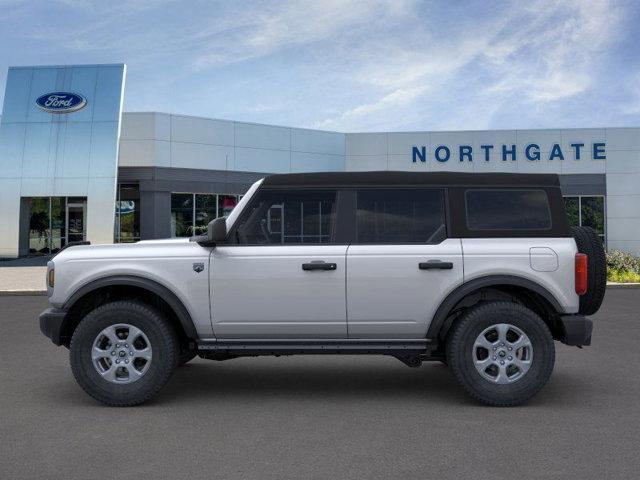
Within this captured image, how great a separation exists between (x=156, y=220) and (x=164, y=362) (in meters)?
24.5

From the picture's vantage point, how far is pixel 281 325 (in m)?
5.73

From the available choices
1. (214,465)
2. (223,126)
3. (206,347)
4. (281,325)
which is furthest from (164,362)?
(223,126)

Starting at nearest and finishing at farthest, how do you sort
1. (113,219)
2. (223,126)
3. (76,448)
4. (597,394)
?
1. (76,448)
2. (597,394)
3. (113,219)
4. (223,126)

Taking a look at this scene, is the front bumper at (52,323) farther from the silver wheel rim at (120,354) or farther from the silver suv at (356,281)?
the silver wheel rim at (120,354)

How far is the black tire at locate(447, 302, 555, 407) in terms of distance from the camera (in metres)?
5.59

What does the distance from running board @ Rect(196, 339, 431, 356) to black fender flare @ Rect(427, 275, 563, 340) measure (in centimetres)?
22

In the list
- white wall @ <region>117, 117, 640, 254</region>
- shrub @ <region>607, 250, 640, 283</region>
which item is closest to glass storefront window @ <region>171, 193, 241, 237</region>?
white wall @ <region>117, 117, 640, 254</region>

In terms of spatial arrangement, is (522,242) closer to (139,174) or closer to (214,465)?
(214,465)

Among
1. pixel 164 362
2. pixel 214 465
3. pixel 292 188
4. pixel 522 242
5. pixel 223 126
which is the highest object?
pixel 223 126

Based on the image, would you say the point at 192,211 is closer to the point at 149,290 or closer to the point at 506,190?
the point at 149,290

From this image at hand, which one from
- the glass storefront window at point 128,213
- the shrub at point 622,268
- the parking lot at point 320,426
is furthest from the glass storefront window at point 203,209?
the parking lot at point 320,426

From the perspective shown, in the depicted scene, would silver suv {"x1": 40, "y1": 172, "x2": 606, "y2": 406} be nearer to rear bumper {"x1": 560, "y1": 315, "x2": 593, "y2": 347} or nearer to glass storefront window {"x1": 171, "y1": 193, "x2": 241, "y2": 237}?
rear bumper {"x1": 560, "y1": 315, "x2": 593, "y2": 347}

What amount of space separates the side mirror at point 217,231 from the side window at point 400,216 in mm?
1135

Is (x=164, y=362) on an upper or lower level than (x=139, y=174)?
lower
